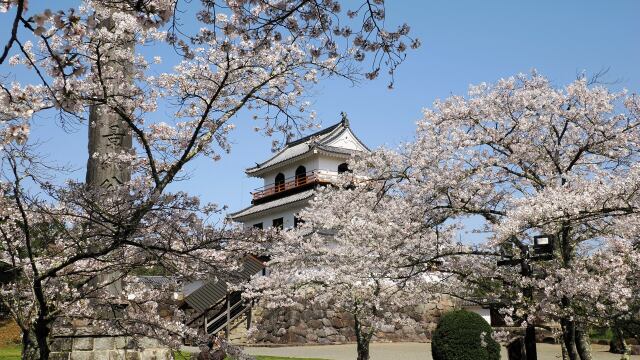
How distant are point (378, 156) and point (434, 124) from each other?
189 centimetres

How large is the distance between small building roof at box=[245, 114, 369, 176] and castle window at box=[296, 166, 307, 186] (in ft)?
2.13

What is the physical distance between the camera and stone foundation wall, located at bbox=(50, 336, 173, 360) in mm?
6953

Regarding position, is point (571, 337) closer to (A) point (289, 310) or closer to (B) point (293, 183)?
(A) point (289, 310)

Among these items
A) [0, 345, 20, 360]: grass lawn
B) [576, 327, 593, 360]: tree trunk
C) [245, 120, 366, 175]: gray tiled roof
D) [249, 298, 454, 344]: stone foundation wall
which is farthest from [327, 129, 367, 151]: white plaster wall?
[576, 327, 593, 360]: tree trunk

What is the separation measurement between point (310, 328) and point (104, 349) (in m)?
16.9

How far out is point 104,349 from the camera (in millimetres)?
7113

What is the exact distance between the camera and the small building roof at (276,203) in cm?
2580

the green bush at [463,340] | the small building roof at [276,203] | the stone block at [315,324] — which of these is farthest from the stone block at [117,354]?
the small building roof at [276,203]

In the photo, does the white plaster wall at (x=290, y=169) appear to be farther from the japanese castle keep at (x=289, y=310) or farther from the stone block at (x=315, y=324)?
the stone block at (x=315, y=324)

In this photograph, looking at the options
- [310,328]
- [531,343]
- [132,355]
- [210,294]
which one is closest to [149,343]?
[132,355]

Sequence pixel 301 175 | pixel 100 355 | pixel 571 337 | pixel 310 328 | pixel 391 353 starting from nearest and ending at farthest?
pixel 100 355
pixel 571 337
pixel 391 353
pixel 310 328
pixel 301 175

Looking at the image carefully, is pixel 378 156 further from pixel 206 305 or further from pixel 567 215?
pixel 206 305

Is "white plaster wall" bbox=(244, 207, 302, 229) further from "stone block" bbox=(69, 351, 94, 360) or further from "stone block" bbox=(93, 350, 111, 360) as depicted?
Result: "stone block" bbox=(69, 351, 94, 360)

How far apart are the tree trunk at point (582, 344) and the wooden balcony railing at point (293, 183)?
16.9m
